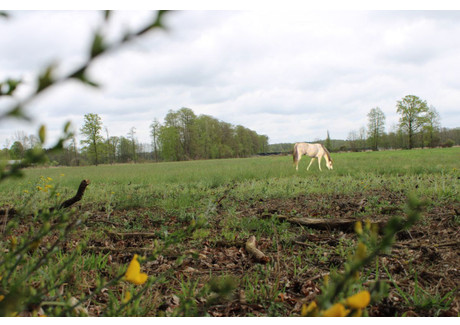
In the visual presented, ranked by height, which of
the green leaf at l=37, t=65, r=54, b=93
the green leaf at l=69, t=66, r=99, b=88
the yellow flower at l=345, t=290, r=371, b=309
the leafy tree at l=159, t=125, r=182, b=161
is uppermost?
the leafy tree at l=159, t=125, r=182, b=161

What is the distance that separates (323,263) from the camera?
2408 mm

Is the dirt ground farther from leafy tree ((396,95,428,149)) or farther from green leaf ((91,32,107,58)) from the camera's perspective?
leafy tree ((396,95,428,149))

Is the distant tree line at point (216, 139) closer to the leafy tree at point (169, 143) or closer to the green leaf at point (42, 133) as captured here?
the leafy tree at point (169, 143)

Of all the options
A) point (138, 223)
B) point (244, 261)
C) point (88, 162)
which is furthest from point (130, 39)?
point (88, 162)

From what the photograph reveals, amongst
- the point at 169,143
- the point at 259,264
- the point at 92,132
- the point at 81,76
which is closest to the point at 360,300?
the point at 81,76

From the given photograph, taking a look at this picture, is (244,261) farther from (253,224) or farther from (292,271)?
(253,224)

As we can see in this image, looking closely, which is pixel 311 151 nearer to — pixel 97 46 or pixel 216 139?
pixel 97 46

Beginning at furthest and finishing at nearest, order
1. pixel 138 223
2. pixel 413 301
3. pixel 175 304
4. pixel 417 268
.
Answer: pixel 138 223, pixel 417 268, pixel 175 304, pixel 413 301

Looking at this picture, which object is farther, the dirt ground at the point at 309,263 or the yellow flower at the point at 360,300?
the dirt ground at the point at 309,263

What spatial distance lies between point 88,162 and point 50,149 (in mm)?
58900

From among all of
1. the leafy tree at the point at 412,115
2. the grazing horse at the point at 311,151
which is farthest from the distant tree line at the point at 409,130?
the grazing horse at the point at 311,151

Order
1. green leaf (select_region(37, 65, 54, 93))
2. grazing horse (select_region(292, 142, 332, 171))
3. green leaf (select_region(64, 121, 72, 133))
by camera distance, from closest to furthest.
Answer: green leaf (select_region(37, 65, 54, 93)) → green leaf (select_region(64, 121, 72, 133)) → grazing horse (select_region(292, 142, 332, 171))

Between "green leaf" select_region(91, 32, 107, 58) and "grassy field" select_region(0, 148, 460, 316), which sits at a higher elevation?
"green leaf" select_region(91, 32, 107, 58)

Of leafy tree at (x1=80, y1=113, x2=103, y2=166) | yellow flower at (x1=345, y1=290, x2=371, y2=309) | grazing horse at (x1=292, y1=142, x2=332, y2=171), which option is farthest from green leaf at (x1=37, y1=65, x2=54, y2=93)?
leafy tree at (x1=80, y1=113, x2=103, y2=166)
